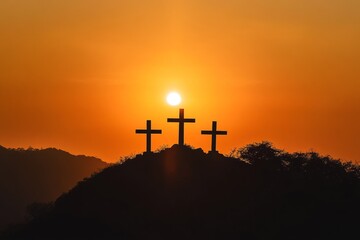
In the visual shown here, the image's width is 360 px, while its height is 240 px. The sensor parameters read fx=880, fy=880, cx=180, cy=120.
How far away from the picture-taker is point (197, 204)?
52469mm

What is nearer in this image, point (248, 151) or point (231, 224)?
point (231, 224)

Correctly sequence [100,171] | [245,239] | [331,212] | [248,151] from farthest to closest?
[248,151] → [100,171] → [331,212] → [245,239]

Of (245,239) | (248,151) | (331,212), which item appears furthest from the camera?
(248,151)

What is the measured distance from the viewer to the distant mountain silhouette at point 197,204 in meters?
50.5

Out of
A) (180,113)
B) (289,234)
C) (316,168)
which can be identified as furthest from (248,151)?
(289,234)

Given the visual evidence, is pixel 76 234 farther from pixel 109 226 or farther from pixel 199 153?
pixel 199 153

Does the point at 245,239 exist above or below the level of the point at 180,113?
below

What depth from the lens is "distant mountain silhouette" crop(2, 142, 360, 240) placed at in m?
50.5

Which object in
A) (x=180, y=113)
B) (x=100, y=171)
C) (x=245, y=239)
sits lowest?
(x=245, y=239)

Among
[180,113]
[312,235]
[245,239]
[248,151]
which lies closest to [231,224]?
[245,239]

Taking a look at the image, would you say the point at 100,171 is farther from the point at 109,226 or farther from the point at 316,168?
the point at 316,168

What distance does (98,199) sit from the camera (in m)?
54.1

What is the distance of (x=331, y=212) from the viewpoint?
2111 inches

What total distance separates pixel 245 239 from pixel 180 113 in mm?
10071
